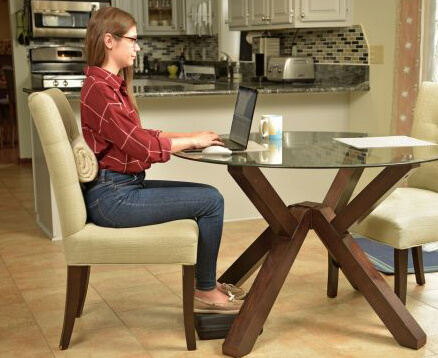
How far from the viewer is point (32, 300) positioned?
3.40m

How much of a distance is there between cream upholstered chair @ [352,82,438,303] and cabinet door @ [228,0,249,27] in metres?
2.15

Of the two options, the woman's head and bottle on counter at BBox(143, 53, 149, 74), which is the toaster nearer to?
the woman's head

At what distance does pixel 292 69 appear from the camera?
510 cm

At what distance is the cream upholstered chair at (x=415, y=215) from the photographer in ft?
9.83

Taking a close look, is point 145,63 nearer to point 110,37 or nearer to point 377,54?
point 377,54

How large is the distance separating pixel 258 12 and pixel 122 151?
2.75 metres

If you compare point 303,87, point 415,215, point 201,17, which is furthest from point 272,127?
point 201,17

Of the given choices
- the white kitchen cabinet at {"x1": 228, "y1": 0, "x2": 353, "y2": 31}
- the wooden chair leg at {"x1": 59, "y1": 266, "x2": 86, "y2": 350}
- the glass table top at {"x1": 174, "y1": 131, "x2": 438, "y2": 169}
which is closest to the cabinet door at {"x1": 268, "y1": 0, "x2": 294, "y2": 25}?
the white kitchen cabinet at {"x1": 228, "y1": 0, "x2": 353, "y2": 31}

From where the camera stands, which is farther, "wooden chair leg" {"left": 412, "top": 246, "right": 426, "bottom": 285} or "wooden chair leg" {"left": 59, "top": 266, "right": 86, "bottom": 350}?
"wooden chair leg" {"left": 412, "top": 246, "right": 426, "bottom": 285}

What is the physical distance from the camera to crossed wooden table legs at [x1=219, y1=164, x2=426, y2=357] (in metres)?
2.76

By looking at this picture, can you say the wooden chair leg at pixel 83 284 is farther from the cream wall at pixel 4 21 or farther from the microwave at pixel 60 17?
the cream wall at pixel 4 21

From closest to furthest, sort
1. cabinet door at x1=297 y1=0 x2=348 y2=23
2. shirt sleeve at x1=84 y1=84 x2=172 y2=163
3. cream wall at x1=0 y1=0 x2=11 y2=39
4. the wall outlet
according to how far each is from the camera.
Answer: shirt sleeve at x1=84 y1=84 x2=172 y2=163, the wall outlet, cabinet door at x1=297 y1=0 x2=348 y2=23, cream wall at x1=0 y1=0 x2=11 y2=39

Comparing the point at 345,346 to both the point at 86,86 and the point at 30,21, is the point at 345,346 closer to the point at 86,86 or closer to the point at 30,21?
the point at 86,86

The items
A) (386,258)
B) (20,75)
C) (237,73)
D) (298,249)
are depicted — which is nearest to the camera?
(298,249)
